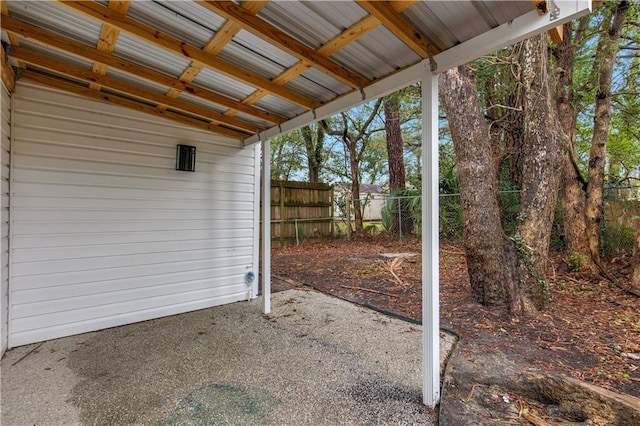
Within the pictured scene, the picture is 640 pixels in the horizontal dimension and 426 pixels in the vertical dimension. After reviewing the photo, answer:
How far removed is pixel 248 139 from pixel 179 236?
141cm

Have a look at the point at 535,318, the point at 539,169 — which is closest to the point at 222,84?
the point at 539,169

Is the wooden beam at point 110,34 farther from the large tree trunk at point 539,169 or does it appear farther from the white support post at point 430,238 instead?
the large tree trunk at point 539,169

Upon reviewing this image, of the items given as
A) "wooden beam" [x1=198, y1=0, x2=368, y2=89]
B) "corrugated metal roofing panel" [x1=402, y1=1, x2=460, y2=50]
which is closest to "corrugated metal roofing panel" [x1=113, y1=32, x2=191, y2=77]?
"wooden beam" [x1=198, y1=0, x2=368, y2=89]

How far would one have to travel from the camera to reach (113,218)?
296cm

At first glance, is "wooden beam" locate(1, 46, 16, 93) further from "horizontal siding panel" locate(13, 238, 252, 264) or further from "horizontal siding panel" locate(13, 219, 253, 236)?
"horizontal siding panel" locate(13, 238, 252, 264)

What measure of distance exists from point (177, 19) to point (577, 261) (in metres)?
5.41

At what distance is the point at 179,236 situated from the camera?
337cm

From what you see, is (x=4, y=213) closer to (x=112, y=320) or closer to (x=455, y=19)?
(x=112, y=320)

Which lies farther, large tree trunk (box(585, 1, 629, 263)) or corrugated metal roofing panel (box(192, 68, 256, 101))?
large tree trunk (box(585, 1, 629, 263))

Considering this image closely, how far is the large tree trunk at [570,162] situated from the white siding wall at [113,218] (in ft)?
15.4

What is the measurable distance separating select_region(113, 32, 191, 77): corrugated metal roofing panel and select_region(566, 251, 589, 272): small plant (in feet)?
17.4

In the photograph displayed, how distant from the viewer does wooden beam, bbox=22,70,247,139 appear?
8.38 feet

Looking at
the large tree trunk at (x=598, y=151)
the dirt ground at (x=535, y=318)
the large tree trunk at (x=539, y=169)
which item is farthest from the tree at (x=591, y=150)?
the large tree trunk at (x=539, y=169)

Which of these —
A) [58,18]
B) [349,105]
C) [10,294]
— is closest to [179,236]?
[10,294]
